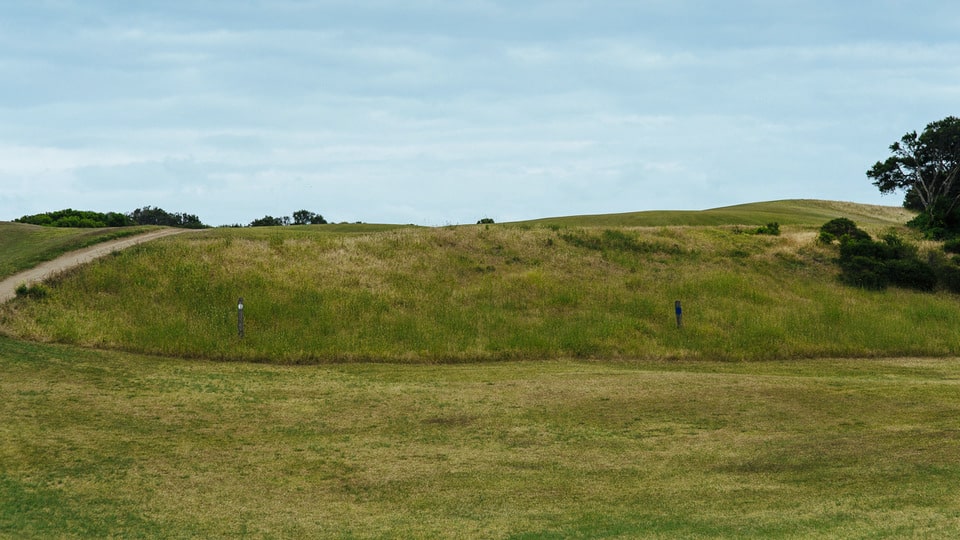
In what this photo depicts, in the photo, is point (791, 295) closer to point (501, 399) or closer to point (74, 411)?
Result: point (501, 399)

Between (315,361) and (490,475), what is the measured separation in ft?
47.5

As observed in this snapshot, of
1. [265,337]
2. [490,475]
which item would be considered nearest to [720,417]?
[490,475]

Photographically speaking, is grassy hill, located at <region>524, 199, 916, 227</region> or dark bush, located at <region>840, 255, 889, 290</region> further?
grassy hill, located at <region>524, 199, 916, 227</region>

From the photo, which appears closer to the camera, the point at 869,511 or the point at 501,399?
the point at 869,511

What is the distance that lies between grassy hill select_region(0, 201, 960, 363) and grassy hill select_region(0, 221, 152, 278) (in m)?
3.83

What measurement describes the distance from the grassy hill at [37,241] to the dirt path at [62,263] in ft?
1.82

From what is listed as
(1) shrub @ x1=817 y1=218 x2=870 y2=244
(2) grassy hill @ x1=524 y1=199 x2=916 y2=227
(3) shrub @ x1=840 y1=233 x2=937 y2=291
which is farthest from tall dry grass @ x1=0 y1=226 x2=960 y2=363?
(2) grassy hill @ x1=524 y1=199 x2=916 y2=227

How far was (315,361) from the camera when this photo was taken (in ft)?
89.6

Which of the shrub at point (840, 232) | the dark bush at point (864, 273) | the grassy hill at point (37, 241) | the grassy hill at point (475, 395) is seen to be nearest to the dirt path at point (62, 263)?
the grassy hill at point (37, 241)

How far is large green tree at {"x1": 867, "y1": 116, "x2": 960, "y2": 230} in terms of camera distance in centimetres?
5650

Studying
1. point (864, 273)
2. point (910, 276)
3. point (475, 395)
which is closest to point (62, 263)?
point (475, 395)

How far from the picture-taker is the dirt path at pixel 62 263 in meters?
31.5

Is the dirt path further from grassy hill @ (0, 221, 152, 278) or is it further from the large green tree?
the large green tree

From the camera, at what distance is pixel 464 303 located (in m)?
33.6
